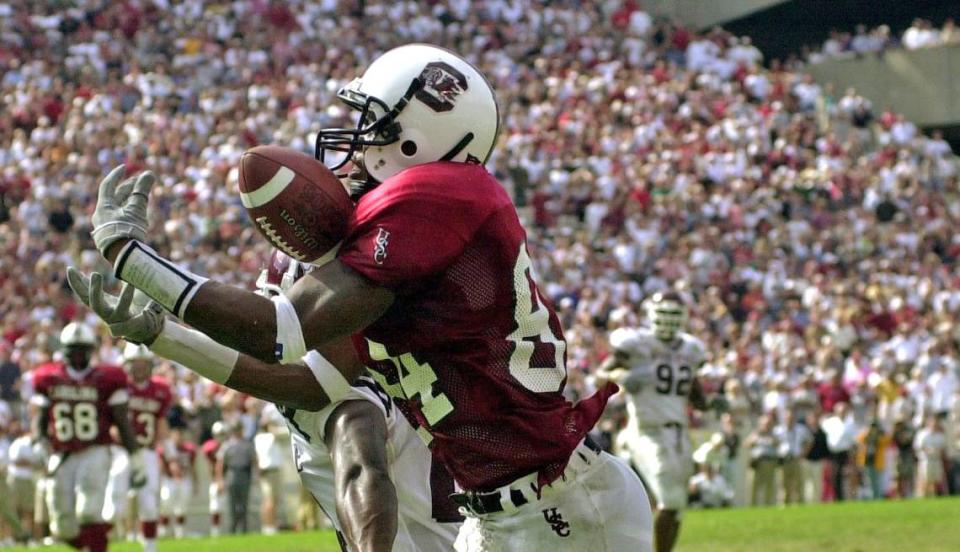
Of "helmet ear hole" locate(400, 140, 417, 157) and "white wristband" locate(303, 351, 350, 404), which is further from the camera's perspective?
"white wristband" locate(303, 351, 350, 404)

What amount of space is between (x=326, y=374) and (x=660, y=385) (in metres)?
5.46

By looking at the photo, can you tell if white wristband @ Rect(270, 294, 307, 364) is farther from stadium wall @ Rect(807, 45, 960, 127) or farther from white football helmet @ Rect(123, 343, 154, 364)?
stadium wall @ Rect(807, 45, 960, 127)

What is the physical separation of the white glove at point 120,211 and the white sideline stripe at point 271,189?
0.73ft

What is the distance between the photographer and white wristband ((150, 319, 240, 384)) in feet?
13.2

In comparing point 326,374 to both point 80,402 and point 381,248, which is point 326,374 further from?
point 80,402

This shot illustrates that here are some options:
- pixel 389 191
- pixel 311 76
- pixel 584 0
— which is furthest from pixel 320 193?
pixel 584 0

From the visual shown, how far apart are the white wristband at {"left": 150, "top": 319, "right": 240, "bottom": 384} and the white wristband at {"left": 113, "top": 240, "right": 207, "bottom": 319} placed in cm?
52

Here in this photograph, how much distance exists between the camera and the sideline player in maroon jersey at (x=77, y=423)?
10.7m

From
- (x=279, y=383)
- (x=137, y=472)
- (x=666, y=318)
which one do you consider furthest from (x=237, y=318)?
(x=137, y=472)

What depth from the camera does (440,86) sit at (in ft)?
12.3

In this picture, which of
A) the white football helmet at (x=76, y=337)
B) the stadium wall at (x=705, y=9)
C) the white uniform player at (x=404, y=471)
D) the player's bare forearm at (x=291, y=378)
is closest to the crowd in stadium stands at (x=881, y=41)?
the stadium wall at (x=705, y=9)

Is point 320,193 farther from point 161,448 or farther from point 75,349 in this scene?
point 161,448

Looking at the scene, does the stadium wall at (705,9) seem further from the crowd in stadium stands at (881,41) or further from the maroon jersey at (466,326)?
the maroon jersey at (466,326)

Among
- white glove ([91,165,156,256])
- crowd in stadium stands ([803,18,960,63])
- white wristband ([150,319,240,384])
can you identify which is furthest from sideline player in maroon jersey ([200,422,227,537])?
crowd in stadium stands ([803,18,960,63])
